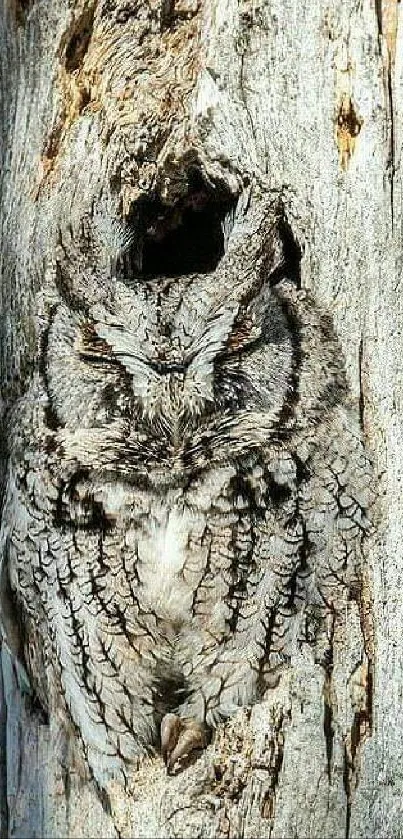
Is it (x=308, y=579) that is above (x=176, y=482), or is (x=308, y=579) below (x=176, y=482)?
below

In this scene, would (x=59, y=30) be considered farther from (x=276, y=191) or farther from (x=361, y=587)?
(x=361, y=587)

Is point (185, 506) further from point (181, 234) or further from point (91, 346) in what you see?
point (181, 234)

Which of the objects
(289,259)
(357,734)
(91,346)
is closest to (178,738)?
(357,734)

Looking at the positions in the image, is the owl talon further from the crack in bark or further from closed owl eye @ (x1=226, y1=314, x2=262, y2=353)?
closed owl eye @ (x1=226, y1=314, x2=262, y2=353)

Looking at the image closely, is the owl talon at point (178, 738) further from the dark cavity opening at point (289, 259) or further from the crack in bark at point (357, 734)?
the dark cavity opening at point (289, 259)

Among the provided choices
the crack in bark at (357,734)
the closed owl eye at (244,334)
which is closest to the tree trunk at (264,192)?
the crack in bark at (357,734)

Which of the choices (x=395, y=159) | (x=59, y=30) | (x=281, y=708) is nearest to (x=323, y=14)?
(x=395, y=159)

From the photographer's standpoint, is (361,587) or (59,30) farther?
(59,30)
